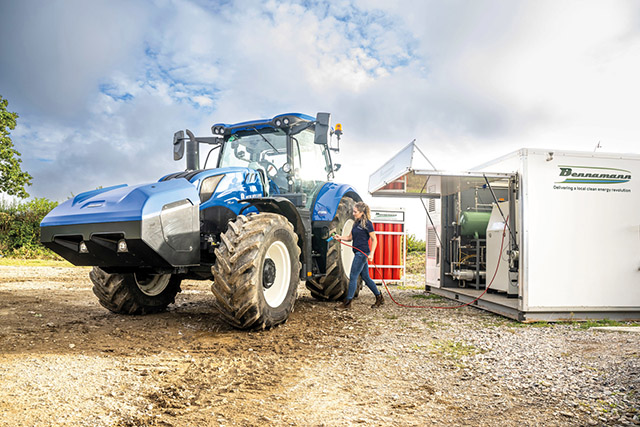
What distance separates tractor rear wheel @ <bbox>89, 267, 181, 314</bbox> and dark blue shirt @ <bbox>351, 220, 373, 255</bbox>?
2.82 metres

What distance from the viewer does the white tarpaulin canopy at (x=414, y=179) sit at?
6.92 meters

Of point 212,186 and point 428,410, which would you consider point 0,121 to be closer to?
point 212,186

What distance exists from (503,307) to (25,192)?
21.2 meters

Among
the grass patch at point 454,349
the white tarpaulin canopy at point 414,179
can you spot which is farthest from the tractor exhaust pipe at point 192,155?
the grass patch at point 454,349

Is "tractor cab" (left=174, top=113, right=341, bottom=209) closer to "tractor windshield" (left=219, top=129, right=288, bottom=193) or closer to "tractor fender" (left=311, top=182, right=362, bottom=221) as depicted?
"tractor windshield" (left=219, top=129, right=288, bottom=193)

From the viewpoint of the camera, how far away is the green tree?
20719 mm

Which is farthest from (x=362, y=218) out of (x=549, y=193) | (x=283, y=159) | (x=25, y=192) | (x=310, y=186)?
(x=25, y=192)

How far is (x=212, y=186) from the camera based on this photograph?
594 centimetres

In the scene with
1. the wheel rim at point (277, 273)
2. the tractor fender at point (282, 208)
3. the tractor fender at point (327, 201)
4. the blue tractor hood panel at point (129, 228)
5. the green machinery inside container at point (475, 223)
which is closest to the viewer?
the blue tractor hood panel at point (129, 228)

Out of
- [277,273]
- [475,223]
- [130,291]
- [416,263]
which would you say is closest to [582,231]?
[475,223]

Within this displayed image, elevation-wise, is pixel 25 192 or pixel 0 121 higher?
pixel 0 121

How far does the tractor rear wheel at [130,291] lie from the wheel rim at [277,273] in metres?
1.66

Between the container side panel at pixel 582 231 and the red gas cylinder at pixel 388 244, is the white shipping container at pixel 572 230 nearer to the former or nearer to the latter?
the container side panel at pixel 582 231

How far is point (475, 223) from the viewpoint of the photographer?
930cm
